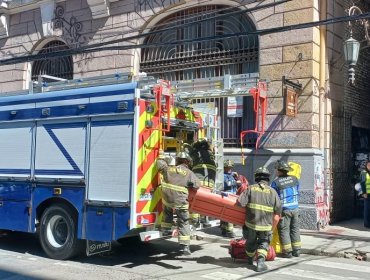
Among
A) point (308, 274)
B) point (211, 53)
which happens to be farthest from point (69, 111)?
point (211, 53)

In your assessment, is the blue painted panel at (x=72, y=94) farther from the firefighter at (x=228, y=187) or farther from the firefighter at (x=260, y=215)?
the firefighter at (x=228, y=187)

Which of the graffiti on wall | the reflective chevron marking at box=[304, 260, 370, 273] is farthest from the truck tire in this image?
the graffiti on wall

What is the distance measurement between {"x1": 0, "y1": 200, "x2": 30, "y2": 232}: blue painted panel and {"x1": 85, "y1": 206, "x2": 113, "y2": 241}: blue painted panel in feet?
4.94

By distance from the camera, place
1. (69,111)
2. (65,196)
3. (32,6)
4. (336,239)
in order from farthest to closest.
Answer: (32,6)
(336,239)
(69,111)
(65,196)

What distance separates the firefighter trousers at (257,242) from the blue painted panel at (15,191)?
3889 millimetres

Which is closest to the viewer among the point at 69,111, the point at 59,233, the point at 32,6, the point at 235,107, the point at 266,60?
the point at 69,111

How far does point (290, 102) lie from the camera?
38.1 ft

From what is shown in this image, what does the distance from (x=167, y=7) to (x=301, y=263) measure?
8.74m

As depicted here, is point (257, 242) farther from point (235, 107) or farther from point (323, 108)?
point (235, 107)

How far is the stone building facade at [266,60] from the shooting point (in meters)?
12.0

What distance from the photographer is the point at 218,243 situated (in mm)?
10500

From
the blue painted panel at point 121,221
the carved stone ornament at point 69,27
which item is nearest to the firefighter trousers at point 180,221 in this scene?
the blue painted panel at point 121,221

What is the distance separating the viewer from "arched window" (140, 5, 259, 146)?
13367 millimetres

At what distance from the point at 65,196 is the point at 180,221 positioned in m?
1.98
